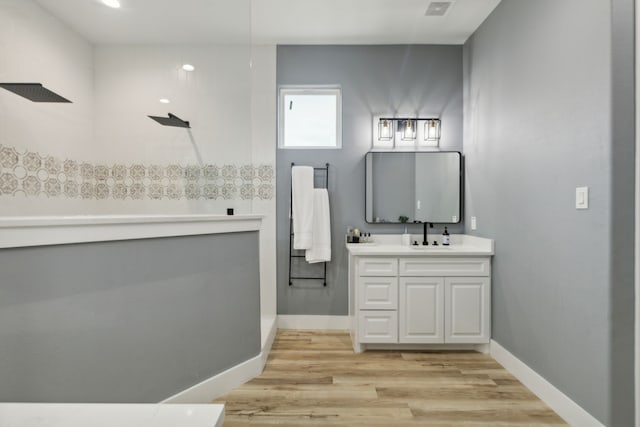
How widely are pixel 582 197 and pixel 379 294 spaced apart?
1477mm

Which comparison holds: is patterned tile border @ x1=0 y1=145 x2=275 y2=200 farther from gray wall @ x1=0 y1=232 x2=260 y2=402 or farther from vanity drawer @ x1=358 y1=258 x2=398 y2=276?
vanity drawer @ x1=358 y1=258 x2=398 y2=276

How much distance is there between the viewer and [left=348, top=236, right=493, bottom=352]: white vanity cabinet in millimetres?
2592

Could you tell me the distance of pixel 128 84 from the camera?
2.58m

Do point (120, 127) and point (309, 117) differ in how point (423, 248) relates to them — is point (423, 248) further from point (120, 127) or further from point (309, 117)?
point (120, 127)

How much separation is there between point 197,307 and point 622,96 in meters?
2.36

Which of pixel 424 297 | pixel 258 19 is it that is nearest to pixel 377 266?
pixel 424 297

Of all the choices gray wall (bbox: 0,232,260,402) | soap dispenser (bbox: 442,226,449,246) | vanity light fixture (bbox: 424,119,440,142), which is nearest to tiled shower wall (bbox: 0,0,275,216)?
gray wall (bbox: 0,232,260,402)

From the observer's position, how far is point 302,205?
3.00m

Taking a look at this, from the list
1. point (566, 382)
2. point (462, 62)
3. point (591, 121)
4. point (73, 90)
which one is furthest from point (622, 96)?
point (73, 90)

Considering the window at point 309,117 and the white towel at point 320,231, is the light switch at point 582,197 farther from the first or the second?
the window at point 309,117

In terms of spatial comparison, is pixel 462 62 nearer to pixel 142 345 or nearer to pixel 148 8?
pixel 148 8

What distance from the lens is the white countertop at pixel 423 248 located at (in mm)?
2586

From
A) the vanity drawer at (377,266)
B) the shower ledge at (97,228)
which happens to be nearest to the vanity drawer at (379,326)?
the vanity drawer at (377,266)

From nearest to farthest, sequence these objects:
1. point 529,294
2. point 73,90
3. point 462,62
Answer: point 529,294, point 73,90, point 462,62
